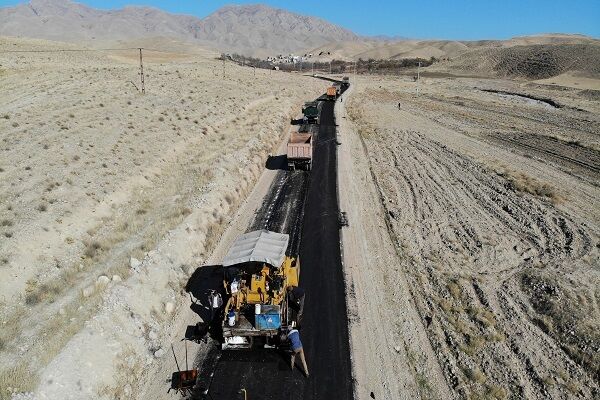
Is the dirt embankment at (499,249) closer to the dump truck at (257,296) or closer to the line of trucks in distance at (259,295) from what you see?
the line of trucks in distance at (259,295)

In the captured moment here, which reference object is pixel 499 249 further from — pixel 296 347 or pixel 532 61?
pixel 532 61

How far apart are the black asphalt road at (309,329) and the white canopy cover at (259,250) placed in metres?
2.85

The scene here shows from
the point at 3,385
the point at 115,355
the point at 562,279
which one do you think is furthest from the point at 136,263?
the point at 562,279

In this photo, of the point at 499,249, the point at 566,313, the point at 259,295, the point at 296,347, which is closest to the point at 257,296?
the point at 259,295

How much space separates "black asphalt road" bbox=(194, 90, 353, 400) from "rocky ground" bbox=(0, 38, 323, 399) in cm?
274

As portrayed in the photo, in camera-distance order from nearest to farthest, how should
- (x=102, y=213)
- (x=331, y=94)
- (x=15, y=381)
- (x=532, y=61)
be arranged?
(x=15, y=381) < (x=102, y=213) < (x=331, y=94) < (x=532, y=61)

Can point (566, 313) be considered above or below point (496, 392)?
above

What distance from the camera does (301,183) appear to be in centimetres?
3097

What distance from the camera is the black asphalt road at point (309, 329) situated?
13258mm

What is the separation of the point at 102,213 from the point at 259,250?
11.5m

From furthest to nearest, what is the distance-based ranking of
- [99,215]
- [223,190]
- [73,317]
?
1. [223,190]
2. [99,215]
3. [73,317]

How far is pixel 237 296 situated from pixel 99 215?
1149cm

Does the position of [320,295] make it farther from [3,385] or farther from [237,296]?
[3,385]

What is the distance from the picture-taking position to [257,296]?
1502 cm
